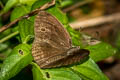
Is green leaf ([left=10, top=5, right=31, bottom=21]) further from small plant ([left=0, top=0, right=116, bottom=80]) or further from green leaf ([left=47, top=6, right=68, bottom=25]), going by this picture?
green leaf ([left=47, top=6, right=68, bottom=25])

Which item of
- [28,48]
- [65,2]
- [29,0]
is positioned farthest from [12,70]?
[65,2]

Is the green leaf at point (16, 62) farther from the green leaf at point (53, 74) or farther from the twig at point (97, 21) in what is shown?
the twig at point (97, 21)

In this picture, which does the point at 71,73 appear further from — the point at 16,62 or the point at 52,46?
the point at 16,62

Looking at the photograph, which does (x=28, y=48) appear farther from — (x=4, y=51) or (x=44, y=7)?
(x=4, y=51)

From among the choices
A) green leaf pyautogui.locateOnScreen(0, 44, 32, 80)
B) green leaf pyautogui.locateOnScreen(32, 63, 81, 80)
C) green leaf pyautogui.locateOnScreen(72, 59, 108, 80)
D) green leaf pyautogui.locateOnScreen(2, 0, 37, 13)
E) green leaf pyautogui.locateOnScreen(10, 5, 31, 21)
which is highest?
green leaf pyautogui.locateOnScreen(2, 0, 37, 13)

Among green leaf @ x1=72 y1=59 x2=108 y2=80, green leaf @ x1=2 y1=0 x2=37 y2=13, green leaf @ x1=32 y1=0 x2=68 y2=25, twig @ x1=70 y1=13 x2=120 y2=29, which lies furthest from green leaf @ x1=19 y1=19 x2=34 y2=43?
twig @ x1=70 y1=13 x2=120 y2=29

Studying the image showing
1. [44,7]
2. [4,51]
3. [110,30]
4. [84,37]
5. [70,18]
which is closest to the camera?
[44,7]

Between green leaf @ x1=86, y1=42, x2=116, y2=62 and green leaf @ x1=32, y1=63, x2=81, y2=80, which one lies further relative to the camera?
green leaf @ x1=86, y1=42, x2=116, y2=62
